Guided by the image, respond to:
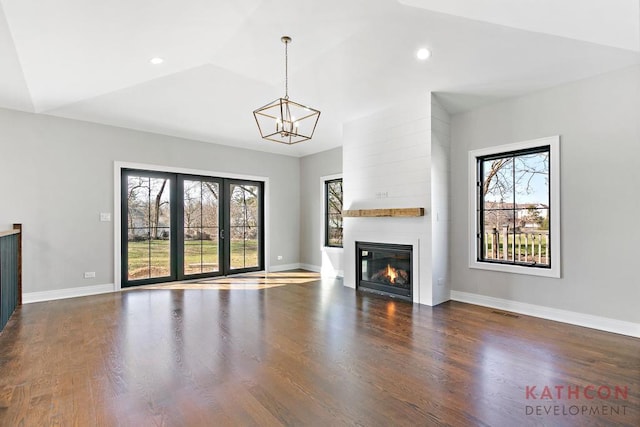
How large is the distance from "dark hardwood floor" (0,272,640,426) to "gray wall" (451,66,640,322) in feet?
1.28

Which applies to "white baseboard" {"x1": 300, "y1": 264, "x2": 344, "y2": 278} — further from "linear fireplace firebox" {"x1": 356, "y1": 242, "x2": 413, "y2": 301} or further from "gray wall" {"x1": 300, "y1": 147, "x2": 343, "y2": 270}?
"linear fireplace firebox" {"x1": 356, "y1": 242, "x2": 413, "y2": 301}

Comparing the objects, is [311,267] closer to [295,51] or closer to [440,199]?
[440,199]

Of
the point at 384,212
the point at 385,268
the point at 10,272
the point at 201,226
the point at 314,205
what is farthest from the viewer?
the point at 314,205

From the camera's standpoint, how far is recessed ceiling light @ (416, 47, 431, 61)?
368 centimetres

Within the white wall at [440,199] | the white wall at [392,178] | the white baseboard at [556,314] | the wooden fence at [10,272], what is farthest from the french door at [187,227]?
the white baseboard at [556,314]

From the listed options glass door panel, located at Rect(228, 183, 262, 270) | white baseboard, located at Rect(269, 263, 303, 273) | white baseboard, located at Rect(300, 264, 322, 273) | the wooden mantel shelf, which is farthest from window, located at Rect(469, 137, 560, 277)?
glass door panel, located at Rect(228, 183, 262, 270)

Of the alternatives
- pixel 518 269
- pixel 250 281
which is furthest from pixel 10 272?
pixel 518 269

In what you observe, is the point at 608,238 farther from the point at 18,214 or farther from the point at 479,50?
the point at 18,214

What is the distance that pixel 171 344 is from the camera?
3.30 meters

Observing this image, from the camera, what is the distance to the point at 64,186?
526 centimetres

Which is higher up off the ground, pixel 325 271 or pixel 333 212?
pixel 333 212

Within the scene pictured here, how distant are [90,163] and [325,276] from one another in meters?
4.68

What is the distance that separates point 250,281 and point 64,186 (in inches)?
134

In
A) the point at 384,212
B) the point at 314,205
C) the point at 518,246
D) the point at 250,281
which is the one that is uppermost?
the point at 314,205
